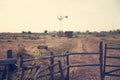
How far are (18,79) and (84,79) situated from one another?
15.6 feet

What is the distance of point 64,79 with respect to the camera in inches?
402

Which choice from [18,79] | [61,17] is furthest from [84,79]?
[61,17]

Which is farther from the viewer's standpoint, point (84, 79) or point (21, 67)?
point (84, 79)

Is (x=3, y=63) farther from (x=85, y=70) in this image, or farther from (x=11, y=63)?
(x=85, y=70)

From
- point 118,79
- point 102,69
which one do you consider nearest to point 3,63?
point 102,69

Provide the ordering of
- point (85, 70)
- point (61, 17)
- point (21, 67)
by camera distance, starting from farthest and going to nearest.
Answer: point (61, 17) → point (85, 70) → point (21, 67)

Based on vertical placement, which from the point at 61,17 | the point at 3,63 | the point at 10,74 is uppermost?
the point at 61,17

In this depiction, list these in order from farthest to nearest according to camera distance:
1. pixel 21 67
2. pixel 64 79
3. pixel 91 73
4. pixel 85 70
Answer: pixel 85 70
pixel 91 73
pixel 64 79
pixel 21 67

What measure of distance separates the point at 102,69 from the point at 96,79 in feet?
3.14

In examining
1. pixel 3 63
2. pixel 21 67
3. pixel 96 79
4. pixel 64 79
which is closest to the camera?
pixel 3 63

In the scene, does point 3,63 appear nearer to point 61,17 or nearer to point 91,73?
point 91,73

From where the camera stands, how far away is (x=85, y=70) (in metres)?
13.5

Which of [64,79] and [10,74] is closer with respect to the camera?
[10,74]

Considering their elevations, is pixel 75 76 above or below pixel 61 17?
below
